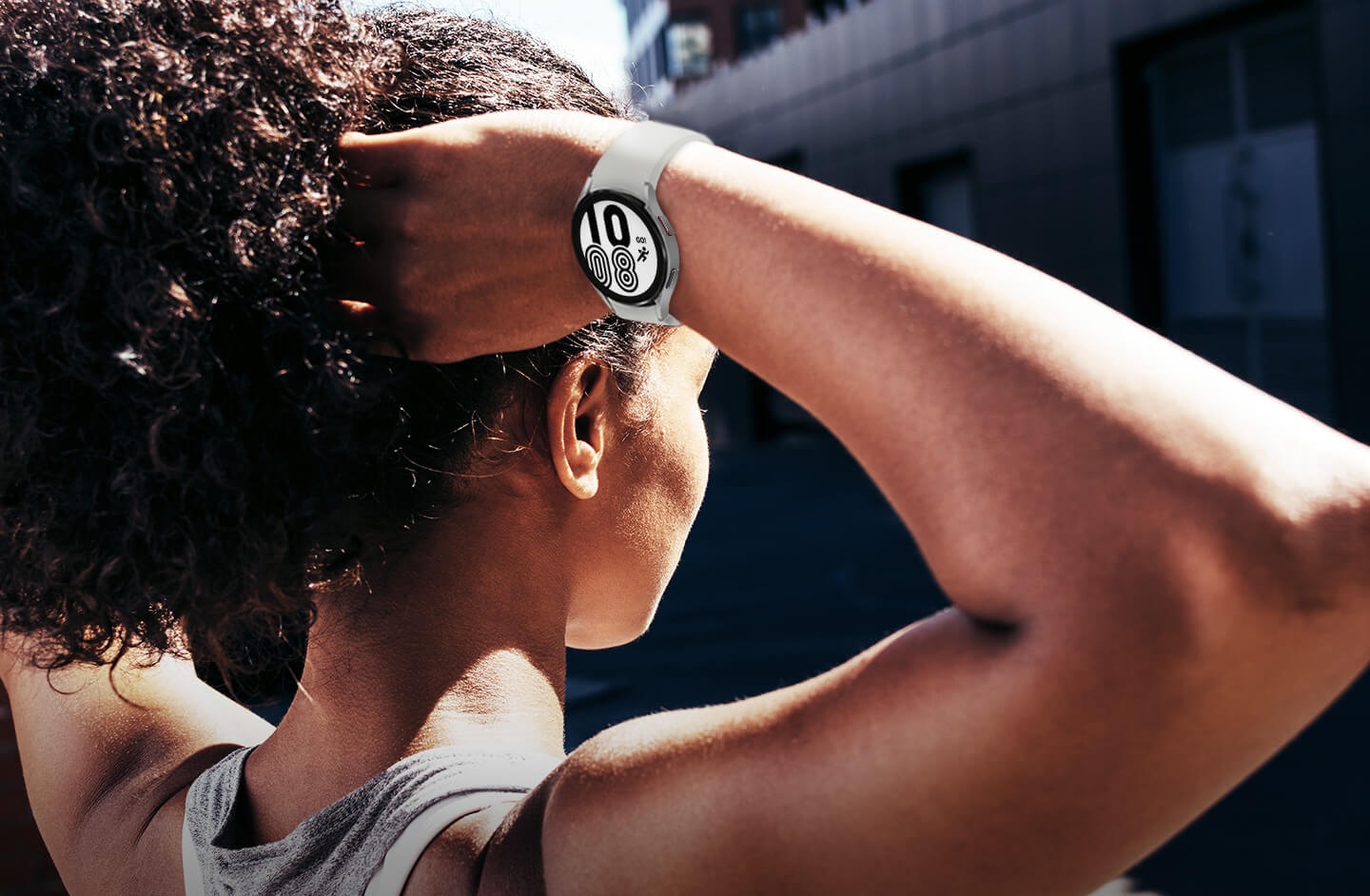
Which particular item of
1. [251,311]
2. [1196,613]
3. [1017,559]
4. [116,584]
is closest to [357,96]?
[251,311]

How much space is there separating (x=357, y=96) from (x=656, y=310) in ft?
1.11

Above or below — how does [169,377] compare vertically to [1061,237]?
below

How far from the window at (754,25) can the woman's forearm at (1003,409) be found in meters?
49.1

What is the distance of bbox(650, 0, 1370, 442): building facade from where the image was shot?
1202cm

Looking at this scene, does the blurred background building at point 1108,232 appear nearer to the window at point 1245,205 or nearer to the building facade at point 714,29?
the window at point 1245,205

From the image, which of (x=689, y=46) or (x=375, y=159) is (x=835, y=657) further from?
(x=689, y=46)

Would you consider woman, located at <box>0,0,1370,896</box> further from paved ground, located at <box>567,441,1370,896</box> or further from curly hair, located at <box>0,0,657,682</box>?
paved ground, located at <box>567,441,1370,896</box>

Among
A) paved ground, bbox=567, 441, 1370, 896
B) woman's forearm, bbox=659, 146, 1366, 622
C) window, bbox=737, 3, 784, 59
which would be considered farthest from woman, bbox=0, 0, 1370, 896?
window, bbox=737, 3, 784, 59

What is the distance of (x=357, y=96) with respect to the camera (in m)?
1.12

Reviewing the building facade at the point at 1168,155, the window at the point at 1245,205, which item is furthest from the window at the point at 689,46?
the window at the point at 1245,205

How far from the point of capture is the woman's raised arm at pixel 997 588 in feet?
2.69

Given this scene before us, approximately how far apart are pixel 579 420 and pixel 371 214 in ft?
1.21

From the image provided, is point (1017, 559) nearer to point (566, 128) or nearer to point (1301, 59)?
point (566, 128)

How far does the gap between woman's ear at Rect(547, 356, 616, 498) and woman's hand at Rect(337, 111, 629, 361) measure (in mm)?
218
